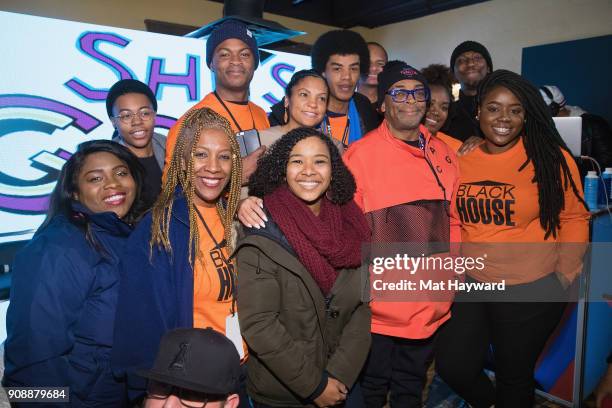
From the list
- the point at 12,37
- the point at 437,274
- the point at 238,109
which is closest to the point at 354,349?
the point at 437,274

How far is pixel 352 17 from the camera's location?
896 centimetres

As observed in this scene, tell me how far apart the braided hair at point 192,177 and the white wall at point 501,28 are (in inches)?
289

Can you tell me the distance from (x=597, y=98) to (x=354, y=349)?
7000mm

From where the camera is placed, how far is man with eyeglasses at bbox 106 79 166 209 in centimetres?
266

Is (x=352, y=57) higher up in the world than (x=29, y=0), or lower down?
lower down

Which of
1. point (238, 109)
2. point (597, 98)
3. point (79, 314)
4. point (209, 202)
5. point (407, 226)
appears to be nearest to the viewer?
point (79, 314)

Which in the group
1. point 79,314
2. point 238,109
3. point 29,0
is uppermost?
point 29,0

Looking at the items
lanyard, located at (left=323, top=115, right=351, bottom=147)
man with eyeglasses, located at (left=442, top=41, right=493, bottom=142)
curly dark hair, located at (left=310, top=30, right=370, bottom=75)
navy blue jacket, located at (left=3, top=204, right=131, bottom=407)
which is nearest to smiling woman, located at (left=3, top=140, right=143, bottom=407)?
navy blue jacket, located at (left=3, top=204, right=131, bottom=407)

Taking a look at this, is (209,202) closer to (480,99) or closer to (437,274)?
(437,274)

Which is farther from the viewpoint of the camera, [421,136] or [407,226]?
[421,136]

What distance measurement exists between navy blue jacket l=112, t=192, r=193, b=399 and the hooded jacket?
22 centimetres

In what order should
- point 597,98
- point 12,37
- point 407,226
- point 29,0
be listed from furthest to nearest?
point 597,98, point 29,0, point 12,37, point 407,226

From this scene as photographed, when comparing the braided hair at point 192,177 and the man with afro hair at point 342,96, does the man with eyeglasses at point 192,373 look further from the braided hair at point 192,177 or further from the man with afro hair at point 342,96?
the man with afro hair at point 342,96

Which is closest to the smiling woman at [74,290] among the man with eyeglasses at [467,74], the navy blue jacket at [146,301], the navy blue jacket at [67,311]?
the navy blue jacket at [67,311]
